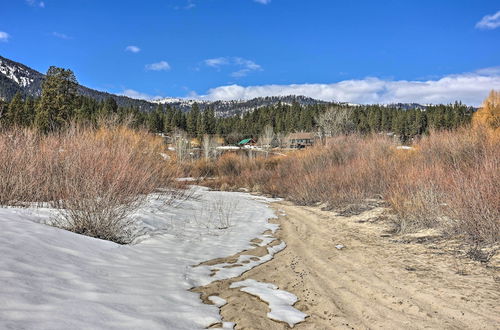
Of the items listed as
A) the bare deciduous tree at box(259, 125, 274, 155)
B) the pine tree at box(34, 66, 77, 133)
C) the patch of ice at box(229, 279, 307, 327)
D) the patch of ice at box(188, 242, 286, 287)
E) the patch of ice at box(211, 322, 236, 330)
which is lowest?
the patch of ice at box(188, 242, 286, 287)

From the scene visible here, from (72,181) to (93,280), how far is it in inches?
140

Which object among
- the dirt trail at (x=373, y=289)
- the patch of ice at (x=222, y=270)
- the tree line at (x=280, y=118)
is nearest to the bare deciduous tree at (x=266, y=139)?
the tree line at (x=280, y=118)

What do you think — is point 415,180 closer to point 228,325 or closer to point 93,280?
point 228,325

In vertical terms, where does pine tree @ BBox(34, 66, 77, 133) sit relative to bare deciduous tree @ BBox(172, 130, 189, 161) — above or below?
above

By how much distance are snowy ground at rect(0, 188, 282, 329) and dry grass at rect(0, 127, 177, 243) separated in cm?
59

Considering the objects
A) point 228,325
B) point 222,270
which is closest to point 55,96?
point 222,270

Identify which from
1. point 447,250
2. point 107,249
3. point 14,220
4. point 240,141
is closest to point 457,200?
point 447,250

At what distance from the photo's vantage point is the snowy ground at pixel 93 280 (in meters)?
2.82

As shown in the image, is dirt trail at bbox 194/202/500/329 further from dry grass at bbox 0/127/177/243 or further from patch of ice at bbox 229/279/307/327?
dry grass at bbox 0/127/177/243

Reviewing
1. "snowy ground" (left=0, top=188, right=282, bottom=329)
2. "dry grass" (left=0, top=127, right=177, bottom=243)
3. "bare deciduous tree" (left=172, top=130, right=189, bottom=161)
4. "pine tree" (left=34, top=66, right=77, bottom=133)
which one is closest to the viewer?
"snowy ground" (left=0, top=188, right=282, bottom=329)

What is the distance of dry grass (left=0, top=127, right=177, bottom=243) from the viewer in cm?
604

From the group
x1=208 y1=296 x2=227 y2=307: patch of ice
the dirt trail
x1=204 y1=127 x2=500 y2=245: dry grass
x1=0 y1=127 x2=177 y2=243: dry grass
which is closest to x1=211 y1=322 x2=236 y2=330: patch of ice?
the dirt trail

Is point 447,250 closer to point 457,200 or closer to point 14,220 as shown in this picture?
point 457,200

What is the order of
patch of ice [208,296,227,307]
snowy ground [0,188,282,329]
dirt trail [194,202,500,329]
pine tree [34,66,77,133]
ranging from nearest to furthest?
snowy ground [0,188,282,329]
dirt trail [194,202,500,329]
patch of ice [208,296,227,307]
pine tree [34,66,77,133]
